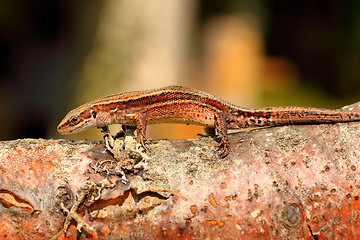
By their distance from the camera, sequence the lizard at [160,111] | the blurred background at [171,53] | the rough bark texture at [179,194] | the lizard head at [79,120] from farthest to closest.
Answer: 1. the blurred background at [171,53]
2. the lizard head at [79,120]
3. the lizard at [160,111]
4. the rough bark texture at [179,194]

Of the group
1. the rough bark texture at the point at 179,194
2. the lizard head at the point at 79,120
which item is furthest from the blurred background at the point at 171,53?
the rough bark texture at the point at 179,194

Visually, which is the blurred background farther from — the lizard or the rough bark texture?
the rough bark texture

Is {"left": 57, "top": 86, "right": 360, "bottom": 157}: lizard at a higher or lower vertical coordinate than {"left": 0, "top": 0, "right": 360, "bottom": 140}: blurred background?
lower

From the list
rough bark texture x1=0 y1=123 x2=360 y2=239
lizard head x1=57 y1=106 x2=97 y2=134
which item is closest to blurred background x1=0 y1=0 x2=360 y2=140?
lizard head x1=57 y1=106 x2=97 y2=134

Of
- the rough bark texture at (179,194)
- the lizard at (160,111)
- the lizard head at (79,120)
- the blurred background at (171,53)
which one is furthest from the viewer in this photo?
the blurred background at (171,53)

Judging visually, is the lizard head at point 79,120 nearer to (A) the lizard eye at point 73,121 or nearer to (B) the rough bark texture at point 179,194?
(A) the lizard eye at point 73,121

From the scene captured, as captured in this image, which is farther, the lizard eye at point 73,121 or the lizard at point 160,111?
the lizard eye at point 73,121
